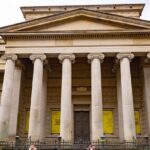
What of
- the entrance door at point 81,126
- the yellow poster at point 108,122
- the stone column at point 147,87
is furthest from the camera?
the entrance door at point 81,126

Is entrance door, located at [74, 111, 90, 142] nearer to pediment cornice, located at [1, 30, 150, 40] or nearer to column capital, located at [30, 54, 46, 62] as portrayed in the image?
column capital, located at [30, 54, 46, 62]

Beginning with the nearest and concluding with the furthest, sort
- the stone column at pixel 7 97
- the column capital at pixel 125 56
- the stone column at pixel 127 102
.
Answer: the stone column at pixel 127 102 → the stone column at pixel 7 97 → the column capital at pixel 125 56

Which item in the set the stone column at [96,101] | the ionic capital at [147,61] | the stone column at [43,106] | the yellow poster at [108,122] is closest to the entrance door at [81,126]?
the yellow poster at [108,122]

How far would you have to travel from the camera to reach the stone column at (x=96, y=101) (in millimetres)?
20109

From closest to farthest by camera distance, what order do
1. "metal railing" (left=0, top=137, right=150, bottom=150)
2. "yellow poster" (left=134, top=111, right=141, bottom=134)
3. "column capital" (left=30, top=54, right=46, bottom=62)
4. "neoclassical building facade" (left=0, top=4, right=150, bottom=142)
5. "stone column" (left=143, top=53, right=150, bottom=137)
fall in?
"metal railing" (left=0, top=137, right=150, bottom=150), "neoclassical building facade" (left=0, top=4, right=150, bottom=142), "column capital" (left=30, top=54, right=46, bottom=62), "stone column" (left=143, top=53, right=150, bottom=137), "yellow poster" (left=134, top=111, right=141, bottom=134)

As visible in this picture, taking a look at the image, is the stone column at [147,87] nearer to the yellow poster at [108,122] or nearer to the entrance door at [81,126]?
the yellow poster at [108,122]

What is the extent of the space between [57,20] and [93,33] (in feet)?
11.1

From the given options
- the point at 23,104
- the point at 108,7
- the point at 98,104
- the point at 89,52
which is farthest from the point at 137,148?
the point at 108,7

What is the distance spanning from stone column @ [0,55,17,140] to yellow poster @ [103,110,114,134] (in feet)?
29.5

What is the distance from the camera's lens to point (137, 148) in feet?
59.4

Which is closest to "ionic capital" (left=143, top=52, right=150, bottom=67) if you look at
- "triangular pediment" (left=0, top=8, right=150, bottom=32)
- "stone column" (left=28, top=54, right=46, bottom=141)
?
"triangular pediment" (left=0, top=8, right=150, bottom=32)

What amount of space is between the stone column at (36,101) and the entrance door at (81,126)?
210 inches

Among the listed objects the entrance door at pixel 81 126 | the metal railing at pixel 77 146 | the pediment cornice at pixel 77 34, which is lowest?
the metal railing at pixel 77 146

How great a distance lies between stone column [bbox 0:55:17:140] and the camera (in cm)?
2081
